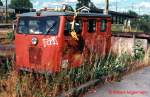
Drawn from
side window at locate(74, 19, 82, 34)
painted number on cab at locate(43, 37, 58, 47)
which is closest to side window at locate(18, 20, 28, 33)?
painted number on cab at locate(43, 37, 58, 47)

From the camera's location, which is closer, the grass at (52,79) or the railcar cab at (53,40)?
the grass at (52,79)

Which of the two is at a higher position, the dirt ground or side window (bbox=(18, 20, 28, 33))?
side window (bbox=(18, 20, 28, 33))

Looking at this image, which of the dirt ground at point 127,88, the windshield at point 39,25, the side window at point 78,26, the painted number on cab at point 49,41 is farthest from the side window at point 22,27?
the dirt ground at point 127,88

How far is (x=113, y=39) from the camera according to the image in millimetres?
15680

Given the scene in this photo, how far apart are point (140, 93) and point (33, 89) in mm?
2889

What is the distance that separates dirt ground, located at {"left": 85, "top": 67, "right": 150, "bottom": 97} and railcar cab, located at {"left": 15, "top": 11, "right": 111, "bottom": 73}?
131 centimetres

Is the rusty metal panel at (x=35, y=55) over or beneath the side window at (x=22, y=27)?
beneath

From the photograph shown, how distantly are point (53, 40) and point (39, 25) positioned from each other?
0.81 metres

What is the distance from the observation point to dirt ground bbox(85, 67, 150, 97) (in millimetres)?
8742

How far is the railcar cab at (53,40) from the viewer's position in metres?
10.0

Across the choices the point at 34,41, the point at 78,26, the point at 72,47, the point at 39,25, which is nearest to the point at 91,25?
the point at 78,26

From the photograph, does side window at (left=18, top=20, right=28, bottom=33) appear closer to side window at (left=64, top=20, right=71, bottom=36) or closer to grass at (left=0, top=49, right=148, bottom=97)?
grass at (left=0, top=49, right=148, bottom=97)

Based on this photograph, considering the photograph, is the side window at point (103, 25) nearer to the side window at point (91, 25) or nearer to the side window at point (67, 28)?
the side window at point (91, 25)

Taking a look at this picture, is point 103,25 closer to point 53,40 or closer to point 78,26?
point 78,26
